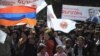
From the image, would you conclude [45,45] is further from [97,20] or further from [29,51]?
[97,20]

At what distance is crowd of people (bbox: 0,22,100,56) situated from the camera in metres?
12.6

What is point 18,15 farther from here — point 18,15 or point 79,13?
point 79,13

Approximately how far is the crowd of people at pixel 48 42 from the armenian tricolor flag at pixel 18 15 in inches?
Result: 15.7

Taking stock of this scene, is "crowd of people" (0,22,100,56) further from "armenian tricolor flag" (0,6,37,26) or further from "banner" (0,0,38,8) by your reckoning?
"banner" (0,0,38,8)

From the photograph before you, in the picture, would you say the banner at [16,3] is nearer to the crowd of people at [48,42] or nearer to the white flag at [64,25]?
the crowd of people at [48,42]

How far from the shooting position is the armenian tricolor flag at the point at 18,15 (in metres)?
12.8

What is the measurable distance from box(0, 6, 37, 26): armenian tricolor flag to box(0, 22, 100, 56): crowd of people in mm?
398

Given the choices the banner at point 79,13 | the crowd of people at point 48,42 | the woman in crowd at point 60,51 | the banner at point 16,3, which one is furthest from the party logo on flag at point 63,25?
the woman in crowd at point 60,51

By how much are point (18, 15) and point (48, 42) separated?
1115mm

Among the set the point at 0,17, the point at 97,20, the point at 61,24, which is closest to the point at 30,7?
the point at 0,17

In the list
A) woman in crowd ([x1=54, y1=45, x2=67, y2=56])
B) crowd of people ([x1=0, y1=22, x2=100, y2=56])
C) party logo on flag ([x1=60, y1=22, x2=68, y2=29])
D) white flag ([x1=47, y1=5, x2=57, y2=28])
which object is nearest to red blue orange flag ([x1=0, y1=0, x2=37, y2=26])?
crowd of people ([x1=0, y1=22, x2=100, y2=56])

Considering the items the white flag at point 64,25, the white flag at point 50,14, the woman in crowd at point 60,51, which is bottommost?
the woman in crowd at point 60,51

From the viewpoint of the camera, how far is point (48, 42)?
1291 centimetres

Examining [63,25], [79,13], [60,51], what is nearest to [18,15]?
[60,51]
